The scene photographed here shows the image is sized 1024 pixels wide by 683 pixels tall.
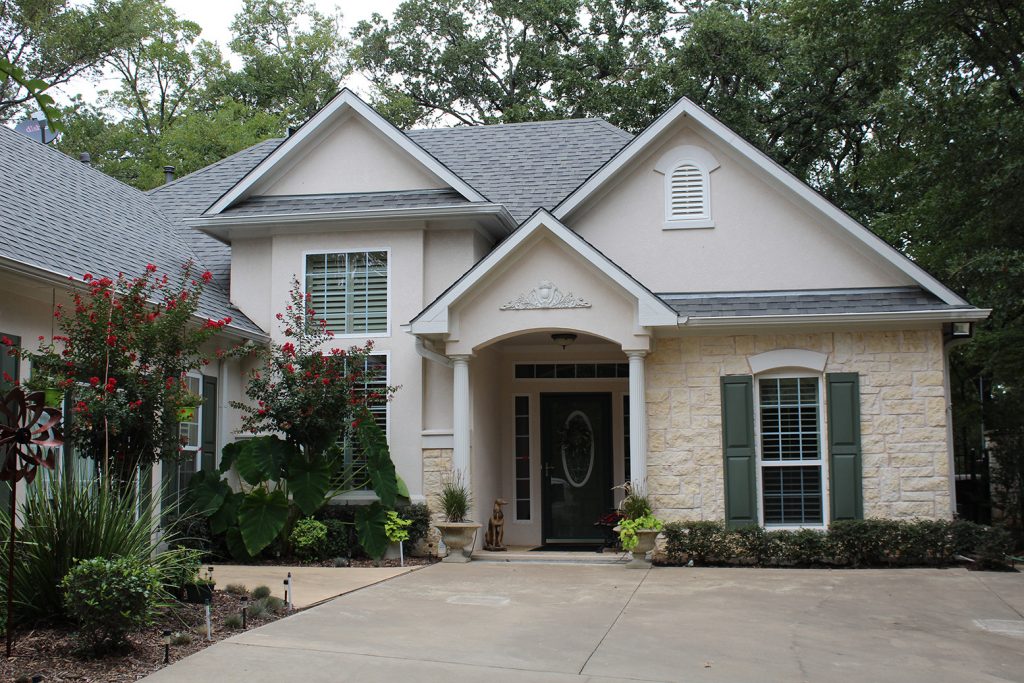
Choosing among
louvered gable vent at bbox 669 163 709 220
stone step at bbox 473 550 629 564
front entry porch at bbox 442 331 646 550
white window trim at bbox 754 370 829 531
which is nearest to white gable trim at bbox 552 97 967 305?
louvered gable vent at bbox 669 163 709 220

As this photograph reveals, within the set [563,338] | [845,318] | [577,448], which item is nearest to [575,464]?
[577,448]

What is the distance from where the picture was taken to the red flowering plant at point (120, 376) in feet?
28.9

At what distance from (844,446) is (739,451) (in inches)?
51.6

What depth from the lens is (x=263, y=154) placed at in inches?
756

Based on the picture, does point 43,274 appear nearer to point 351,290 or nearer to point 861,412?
point 351,290

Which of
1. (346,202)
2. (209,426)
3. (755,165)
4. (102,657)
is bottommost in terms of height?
(102,657)

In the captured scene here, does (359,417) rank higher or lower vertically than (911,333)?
lower

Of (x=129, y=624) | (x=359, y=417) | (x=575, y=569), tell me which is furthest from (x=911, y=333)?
(x=129, y=624)

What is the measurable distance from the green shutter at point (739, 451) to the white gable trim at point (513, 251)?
4.29ft

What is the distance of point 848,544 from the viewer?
41.1 feet

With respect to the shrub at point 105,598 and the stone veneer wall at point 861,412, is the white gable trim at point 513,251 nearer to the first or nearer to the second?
the stone veneer wall at point 861,412

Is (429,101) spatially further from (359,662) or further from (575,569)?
(359,662)

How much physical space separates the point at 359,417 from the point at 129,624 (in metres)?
6.00

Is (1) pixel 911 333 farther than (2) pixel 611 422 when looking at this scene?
No
